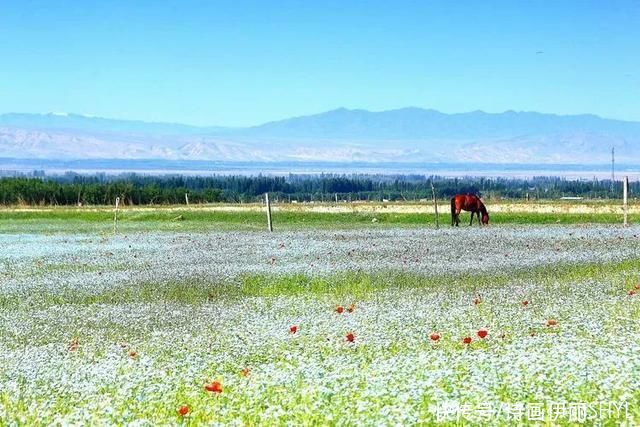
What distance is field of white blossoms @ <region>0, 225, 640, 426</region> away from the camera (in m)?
11.3

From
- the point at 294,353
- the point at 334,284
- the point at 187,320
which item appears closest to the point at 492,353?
the point at 294,353

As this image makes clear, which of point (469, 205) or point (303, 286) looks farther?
point (469, 205)

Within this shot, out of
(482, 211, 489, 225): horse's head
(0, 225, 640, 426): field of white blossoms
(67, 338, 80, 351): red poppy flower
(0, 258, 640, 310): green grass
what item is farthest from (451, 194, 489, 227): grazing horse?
(67, 338, 80, 351): red poppy flower

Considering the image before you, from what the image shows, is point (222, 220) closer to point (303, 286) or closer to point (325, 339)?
point (303, 286)

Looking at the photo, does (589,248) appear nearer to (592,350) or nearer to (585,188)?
(592,350)

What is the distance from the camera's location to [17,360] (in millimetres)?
15922

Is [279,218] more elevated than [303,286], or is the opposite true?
[303,286]

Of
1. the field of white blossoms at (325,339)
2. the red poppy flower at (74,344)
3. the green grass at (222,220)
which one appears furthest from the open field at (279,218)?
the red poppy flower at (74,344)

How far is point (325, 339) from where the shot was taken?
16344 mm

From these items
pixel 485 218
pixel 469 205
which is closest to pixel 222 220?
pixel 469 205

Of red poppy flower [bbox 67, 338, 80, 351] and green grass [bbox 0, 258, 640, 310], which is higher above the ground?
red poppy flower [bbox 67, 338, 80, 351]

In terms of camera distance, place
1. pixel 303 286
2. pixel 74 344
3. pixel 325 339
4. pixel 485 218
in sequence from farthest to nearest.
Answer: pixel 485 218 → pixel 303 286 → pixel 74 344 → pixel 325 339

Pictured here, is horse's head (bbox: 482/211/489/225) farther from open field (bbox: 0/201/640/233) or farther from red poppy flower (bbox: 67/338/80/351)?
red poppy flower (bbox: 67/338/80/351)

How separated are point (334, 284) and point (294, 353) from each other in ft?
41.3
